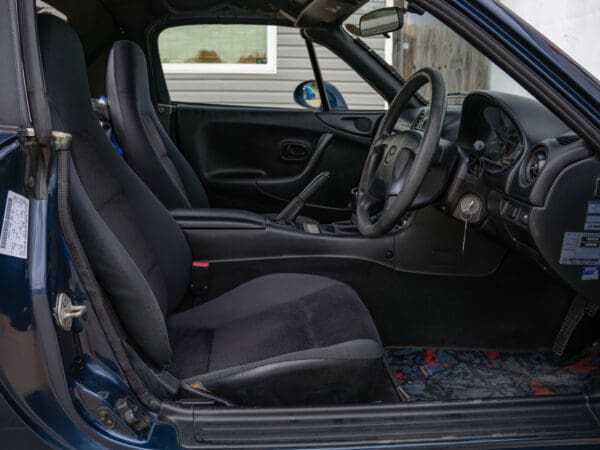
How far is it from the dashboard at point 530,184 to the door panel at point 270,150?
1384 mm

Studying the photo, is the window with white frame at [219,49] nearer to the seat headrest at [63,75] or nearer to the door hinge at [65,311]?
the seat headrest at [63,75]

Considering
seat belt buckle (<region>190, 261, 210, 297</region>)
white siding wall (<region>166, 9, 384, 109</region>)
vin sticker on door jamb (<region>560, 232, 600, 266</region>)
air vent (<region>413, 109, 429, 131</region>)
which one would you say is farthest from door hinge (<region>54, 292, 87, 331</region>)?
white siding wall (<region>166, 9, 384, 109</region>)

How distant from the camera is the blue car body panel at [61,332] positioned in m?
1.15

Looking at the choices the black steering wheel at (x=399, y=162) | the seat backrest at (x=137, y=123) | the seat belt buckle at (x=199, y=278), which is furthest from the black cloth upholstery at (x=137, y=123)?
the black steering wheel at (x=399, y=162)

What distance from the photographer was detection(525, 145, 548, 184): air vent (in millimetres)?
1694

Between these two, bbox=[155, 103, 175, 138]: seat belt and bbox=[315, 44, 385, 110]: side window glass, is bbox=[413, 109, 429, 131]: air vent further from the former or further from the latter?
bbox=[155, 103, 175, 138]: seat belt

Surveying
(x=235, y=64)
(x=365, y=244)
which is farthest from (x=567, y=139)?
(x=235, y=64)

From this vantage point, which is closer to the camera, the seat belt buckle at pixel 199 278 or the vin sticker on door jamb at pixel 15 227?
the vin sticker on door jamb at pixel 15 227

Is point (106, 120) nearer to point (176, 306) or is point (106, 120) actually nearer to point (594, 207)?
point (176, 306)

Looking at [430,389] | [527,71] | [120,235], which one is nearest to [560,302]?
[430,389]

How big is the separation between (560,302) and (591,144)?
1.07 metres

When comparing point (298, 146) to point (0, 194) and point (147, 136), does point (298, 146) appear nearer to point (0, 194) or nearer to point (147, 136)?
point (147, 136)

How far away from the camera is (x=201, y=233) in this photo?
2.35 metres

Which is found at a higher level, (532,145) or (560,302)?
(532,145)
